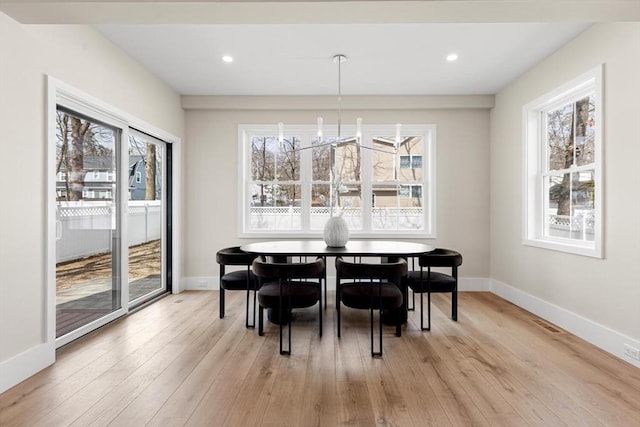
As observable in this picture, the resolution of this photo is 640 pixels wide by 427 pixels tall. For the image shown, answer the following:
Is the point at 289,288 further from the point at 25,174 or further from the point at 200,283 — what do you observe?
the point at 200,283

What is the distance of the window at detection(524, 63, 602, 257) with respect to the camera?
2996 millimetres

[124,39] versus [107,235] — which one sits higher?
[124,39]

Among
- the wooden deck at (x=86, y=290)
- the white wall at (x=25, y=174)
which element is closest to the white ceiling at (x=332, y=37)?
the white wall at (x=25, y=174)

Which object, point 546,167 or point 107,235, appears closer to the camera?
point 107,235

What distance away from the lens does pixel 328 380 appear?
2273 mm

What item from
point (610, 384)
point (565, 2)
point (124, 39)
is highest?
point (124, 39)

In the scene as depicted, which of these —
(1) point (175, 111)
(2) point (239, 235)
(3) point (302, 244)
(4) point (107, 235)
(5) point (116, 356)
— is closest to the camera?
(5) point (116, 356)

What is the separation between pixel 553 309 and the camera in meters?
3.44

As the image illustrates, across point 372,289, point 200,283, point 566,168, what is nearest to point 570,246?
point 566,168

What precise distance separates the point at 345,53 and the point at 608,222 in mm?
2820

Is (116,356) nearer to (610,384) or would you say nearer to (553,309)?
(610,384)

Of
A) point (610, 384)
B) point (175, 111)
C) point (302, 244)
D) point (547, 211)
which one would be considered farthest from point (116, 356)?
point (547, 211)

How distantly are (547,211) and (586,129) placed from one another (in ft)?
3.26

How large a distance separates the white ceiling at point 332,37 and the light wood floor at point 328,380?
7.78ft
